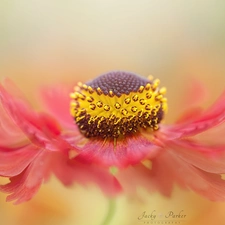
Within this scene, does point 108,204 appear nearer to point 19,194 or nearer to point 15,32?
point 19,194

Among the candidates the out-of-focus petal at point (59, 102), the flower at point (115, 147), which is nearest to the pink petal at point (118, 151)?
the flower at point (115, 147)

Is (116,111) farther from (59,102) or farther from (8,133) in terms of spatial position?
(59,102)

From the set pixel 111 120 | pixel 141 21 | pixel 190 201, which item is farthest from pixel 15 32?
pixel 190 201

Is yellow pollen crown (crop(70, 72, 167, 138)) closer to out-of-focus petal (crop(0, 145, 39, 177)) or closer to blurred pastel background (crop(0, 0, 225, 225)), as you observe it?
out-of-focus petal (crop(0, 145, 39, 177))

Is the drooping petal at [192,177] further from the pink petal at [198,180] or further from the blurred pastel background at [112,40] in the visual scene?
the blurred pastel background at [112,40]

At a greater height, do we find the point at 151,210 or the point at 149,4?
the point at 149,4

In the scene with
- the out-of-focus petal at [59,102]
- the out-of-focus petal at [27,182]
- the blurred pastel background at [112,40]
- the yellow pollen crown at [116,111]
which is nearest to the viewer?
the out-of-focus petal at [27,182]

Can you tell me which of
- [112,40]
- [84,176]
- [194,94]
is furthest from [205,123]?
[112,40]
